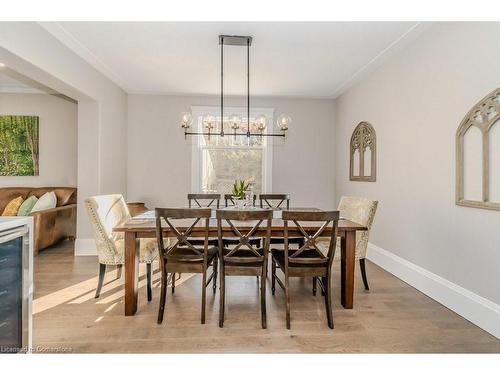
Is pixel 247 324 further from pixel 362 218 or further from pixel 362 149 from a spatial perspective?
pixel 362 149

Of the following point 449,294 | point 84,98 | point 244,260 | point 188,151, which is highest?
point 84,98

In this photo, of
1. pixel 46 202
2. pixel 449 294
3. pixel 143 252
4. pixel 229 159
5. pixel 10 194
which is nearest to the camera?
pixel 449 294

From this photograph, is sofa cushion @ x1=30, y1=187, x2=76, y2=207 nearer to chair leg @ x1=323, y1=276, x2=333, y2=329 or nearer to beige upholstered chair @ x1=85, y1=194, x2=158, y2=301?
beige upholstered chair @ x1=85, y1=194, x2=158, y2=301

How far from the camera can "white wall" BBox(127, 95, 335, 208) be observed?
530cm

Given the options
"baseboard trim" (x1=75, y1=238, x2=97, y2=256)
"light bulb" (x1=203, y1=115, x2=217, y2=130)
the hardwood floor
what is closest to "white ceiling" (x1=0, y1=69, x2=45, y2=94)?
"baseboard trim" (x1=75, y1=238, x2=97, y2=256)

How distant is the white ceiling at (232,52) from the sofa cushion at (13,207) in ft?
7.95

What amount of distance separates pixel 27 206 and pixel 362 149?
516 cm

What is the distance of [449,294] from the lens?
8.59 ft

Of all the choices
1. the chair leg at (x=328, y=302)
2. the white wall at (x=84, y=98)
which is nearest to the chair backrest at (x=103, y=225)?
the white wall at (x=84, y=98)

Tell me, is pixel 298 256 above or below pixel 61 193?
below

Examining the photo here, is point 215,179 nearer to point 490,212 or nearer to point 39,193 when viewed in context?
point 39,193

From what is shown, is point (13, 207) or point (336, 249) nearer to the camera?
point (336, 249)

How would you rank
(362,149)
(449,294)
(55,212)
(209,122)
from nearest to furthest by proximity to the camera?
(449,294)
(209,122)
(362,149)
(55,212)

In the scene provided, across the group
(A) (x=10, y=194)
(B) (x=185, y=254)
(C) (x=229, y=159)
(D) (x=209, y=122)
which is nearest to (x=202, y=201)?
(C) (x=229, y=159)
